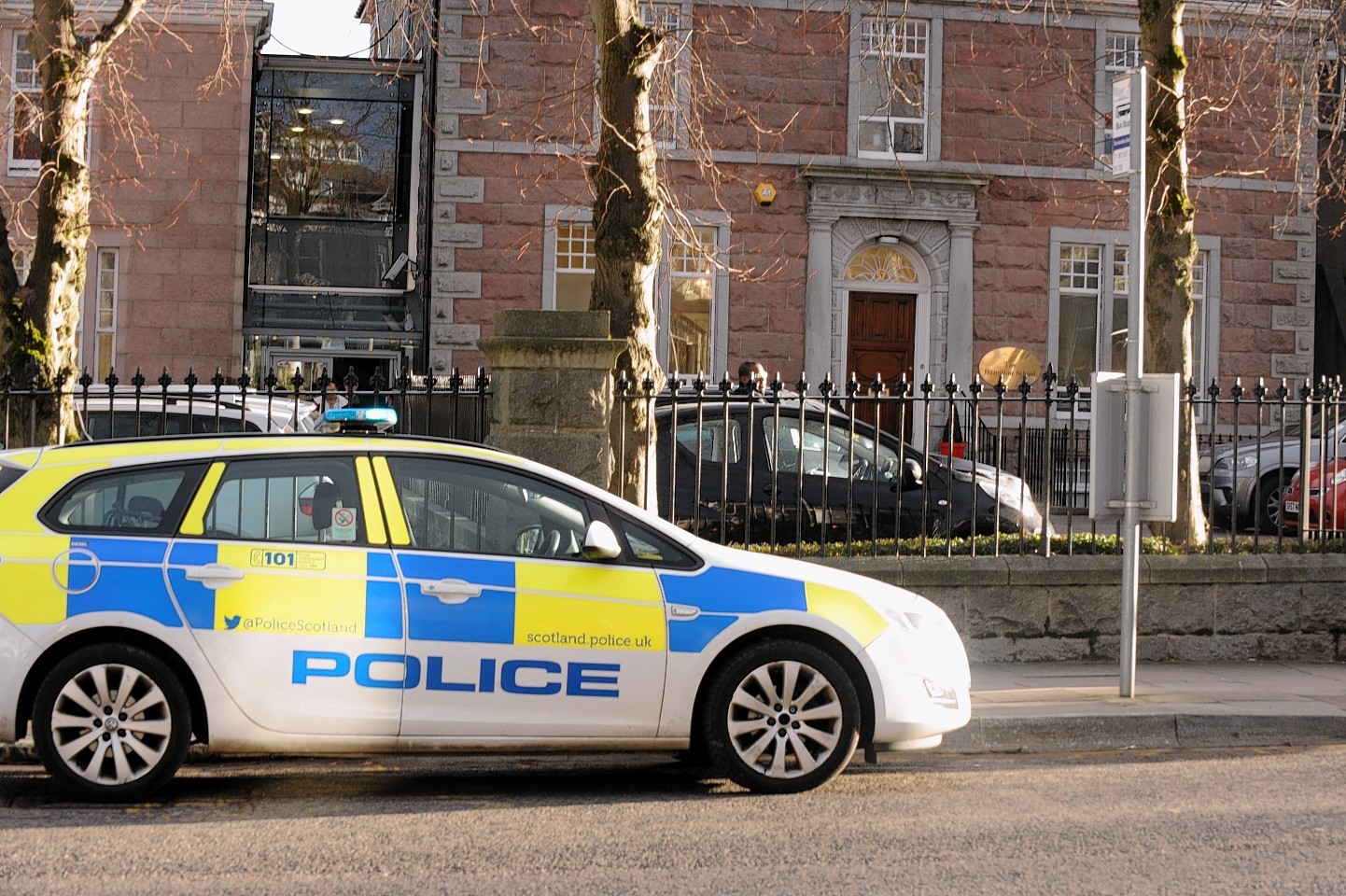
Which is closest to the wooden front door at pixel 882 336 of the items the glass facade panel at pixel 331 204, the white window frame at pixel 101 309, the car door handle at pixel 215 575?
the glass facade panel at pixel 331 204

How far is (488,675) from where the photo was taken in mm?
6707

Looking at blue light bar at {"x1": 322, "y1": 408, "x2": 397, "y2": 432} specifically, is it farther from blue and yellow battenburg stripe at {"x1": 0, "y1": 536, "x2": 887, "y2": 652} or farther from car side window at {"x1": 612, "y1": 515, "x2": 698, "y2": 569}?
car side window at {"x1": 612, "y1": 515, "x2": 698, "y2": 569}

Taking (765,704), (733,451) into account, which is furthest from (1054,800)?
(733,451)

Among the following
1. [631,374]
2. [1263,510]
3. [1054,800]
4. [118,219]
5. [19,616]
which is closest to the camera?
[19,616]

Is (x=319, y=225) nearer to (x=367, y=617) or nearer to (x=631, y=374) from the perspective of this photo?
(x=631, y=374)

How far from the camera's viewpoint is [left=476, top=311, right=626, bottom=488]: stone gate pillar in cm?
1004

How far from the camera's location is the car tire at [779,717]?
22.4 feet

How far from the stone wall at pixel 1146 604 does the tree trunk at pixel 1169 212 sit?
1.06m

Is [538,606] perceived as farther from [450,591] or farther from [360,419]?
[360,419]

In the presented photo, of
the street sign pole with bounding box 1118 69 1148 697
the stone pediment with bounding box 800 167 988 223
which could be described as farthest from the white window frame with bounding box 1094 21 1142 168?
the street sign pole with bounding box 1118 69 1148 697

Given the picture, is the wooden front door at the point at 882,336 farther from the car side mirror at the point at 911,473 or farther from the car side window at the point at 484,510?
the car side window at the point at 484,510

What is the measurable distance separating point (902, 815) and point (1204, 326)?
18648 mm

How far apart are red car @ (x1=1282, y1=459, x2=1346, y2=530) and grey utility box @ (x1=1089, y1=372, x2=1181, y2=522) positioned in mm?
2080

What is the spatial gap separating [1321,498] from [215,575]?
8.34 m
